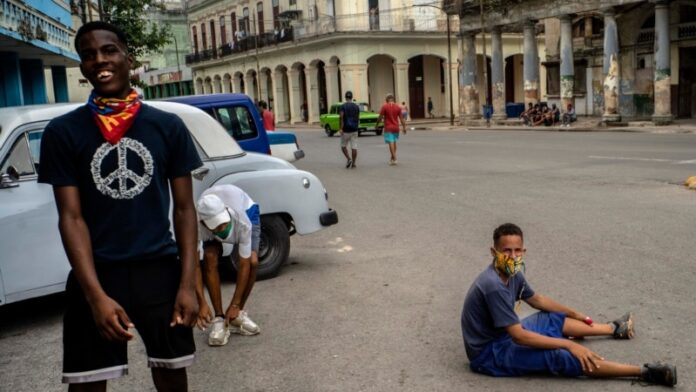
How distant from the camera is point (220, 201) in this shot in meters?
5.19

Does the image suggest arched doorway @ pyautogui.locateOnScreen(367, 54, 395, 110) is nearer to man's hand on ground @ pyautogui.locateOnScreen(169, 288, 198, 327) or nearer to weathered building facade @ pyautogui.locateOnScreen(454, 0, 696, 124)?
weathered building facade @ pyautogui.locateOnScreen(454, 0, 696, 124)

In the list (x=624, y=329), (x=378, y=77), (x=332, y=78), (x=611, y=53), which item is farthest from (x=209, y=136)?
(x=378, y=77)

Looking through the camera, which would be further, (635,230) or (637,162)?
(637,162)

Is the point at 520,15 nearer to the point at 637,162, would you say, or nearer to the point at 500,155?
the point at 500,155

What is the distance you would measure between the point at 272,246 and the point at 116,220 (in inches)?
167

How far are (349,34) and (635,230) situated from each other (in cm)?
3712

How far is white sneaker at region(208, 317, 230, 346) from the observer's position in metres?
5.15

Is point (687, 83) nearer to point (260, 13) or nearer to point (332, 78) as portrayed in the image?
point (332, 78)

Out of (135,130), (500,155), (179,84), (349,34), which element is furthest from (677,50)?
(179,84)

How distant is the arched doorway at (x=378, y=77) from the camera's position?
48.2m

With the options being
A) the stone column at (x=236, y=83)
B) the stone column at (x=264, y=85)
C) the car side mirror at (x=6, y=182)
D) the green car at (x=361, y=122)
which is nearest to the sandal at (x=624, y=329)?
the car side mirror at (x=6, y=182)

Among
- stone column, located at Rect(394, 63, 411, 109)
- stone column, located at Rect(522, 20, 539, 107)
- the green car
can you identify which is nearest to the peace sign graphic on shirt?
the green car

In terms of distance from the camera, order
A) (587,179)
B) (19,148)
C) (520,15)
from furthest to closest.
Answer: (520,15), (587,179), (19,148)

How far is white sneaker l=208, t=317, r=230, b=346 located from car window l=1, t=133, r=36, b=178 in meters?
1.96
